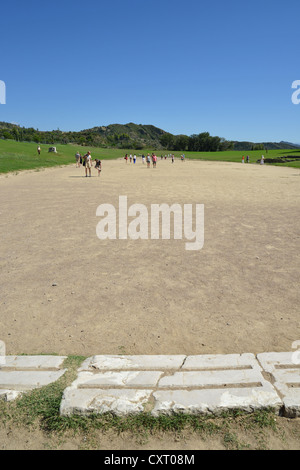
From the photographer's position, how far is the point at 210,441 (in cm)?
258

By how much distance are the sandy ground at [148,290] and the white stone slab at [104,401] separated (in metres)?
0.85

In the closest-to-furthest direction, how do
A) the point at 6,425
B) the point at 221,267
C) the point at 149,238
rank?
the point at 6,425 < the point at 221,267 < the point at 149,238

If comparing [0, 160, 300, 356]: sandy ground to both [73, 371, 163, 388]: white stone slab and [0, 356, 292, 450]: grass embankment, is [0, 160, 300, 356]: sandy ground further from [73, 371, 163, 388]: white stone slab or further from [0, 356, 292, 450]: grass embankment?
[0, 356, 292, 450]: grass embankment

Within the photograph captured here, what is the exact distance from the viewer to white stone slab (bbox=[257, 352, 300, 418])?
279cm

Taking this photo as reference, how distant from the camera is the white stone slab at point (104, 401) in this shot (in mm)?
2775

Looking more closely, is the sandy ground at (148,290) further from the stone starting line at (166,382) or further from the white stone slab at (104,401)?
the white stone slab at (104,401)

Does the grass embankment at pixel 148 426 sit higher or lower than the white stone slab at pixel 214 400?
lower

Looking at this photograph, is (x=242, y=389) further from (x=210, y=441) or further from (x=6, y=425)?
(x=6, y=425)

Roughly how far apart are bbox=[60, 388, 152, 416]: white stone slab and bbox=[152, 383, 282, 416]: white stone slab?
16cm

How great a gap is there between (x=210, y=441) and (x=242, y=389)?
61cm

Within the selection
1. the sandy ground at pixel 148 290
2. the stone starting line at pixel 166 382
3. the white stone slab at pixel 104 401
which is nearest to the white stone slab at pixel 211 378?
the stone starting line at pixel 166 382

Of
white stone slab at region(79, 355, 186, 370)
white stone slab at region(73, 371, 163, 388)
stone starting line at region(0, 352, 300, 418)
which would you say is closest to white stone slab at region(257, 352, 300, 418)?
stone starting line at region(0, 352, 300, 418)
